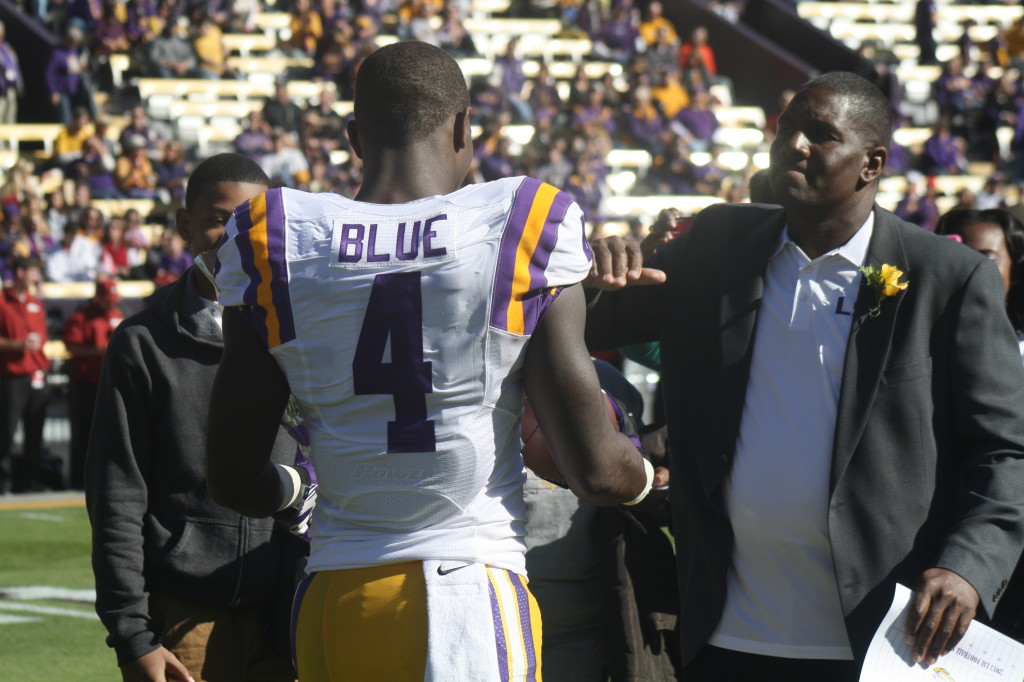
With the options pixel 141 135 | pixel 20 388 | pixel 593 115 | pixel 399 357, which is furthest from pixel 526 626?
pixel 593 115

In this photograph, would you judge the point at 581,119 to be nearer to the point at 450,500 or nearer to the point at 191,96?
the point at 191,96

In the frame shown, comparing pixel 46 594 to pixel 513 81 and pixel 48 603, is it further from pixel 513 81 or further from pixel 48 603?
pixel 513 81

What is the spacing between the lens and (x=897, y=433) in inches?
107

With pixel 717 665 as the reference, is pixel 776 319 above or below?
above

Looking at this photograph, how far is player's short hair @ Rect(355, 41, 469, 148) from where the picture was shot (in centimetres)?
226

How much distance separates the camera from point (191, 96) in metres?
19.1

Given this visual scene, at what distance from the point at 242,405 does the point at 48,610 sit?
5.47 m

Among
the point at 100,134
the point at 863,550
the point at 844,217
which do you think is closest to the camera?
the point at 863,550

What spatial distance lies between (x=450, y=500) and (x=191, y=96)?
1781 cm

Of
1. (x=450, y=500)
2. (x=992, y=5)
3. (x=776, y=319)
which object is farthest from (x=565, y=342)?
(x=992, y=5)

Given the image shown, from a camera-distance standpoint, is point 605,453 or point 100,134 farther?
point 100,134

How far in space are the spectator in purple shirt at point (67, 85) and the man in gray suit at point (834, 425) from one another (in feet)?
52.2

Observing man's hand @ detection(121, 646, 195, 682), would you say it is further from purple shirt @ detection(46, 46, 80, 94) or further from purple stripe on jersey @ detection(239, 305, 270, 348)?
purple shirt @ detection(46, 46, 80, 94)

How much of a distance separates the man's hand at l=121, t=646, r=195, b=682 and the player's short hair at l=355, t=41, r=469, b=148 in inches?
55.1
